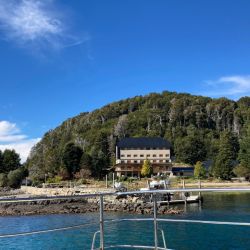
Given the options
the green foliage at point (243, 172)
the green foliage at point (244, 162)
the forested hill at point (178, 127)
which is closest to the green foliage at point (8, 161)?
the forested hill at point (178, 127)

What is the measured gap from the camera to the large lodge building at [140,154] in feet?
350

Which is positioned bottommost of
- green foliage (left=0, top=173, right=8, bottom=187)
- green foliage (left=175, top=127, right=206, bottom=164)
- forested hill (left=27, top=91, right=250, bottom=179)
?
green foliage (left=0, top=173, right=8, bottom=187)

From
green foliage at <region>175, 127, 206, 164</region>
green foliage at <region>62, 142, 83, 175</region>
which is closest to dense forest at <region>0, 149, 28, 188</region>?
green foliage at <region>62, 142, 83, 175</region>

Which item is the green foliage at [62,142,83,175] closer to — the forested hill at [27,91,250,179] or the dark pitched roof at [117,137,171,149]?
the dark pitched roof at [117,137,171,149]

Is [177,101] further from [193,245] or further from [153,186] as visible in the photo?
[193,245]

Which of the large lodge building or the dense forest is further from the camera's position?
the large lodge building

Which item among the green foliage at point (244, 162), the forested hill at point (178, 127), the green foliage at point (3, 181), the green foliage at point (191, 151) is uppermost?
the forested hill at point (178, 127)

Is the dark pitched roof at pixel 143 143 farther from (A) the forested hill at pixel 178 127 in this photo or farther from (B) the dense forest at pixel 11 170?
(B) the dense forest at pixel 11 170

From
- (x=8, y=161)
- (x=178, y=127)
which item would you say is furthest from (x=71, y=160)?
(x=178, y=127)

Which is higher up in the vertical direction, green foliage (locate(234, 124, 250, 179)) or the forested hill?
the forested hill

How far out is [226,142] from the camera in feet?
291

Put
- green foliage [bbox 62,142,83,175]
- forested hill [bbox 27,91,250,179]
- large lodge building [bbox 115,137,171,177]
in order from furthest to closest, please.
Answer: forested hill [bbox 27,91,250,179] < large lodge building [bbox 115,137,171,177] < green foliage [bbox 62,142,83,175]

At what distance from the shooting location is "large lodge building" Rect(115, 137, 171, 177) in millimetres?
106688

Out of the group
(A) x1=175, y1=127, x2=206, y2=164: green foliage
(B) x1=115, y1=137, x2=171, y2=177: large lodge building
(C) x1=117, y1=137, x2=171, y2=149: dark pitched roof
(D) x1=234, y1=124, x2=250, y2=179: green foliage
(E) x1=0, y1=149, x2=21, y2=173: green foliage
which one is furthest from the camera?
(A) x1=175, y1=127, x2=206, y2=164: green foliage
